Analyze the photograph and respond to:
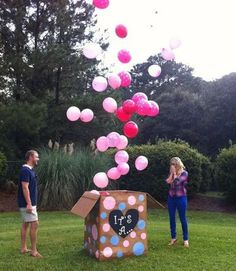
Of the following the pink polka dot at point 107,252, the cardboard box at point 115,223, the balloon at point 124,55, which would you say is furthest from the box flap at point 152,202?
the balloon at point 124,55

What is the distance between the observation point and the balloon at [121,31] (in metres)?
6.49

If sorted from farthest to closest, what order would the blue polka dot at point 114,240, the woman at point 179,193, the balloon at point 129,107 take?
the woman at point 179,193 < the balloon at point 129,107 < the blue polka dot at point 114,240

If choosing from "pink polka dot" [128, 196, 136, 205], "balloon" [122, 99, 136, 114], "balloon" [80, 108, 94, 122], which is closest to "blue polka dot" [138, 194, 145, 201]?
"pink polka dot" [128, 196, 136, 205]

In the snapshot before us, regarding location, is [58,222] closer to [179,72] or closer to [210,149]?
[210,149]

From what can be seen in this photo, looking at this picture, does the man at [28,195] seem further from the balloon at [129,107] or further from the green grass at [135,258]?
the balloon at [129,107]

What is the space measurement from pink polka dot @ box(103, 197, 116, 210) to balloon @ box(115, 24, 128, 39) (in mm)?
2275

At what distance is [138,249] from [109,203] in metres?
0.85

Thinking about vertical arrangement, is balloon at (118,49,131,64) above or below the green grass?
above

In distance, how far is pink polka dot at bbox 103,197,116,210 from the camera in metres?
6.39

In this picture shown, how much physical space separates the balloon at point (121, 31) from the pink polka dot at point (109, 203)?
2275 millimetres

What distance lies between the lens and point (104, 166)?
1351cm

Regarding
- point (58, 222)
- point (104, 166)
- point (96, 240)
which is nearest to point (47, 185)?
point (104, 166)

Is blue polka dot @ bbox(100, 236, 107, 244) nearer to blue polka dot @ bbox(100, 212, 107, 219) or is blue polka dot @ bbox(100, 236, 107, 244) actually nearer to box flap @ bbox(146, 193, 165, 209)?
blue polka dot @ bbox(100, 212, 107, 219)

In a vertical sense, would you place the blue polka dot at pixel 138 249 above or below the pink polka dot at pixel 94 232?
below
